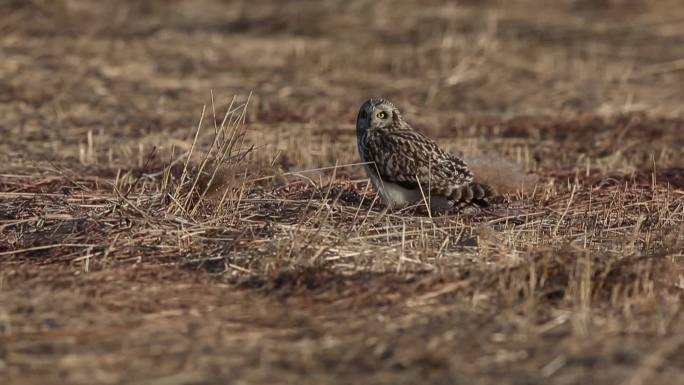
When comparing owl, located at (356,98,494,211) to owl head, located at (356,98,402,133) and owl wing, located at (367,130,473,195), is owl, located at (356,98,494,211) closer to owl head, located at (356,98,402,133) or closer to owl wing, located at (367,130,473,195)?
owl wing, located at (367,130,473,195)

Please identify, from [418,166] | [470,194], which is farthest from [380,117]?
[470,194]

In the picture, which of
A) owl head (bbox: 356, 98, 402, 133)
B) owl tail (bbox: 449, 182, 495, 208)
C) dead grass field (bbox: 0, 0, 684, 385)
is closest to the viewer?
dead grass field (bbox: 0, 0, 684, 385)

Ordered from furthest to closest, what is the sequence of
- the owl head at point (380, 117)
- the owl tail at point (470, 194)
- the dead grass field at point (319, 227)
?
the owl head at point (380, 117) → the owl tail at point (470, 194) → the dead grass field at point (319, 227)

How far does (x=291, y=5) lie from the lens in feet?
59.2

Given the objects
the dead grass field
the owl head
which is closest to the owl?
the owl head

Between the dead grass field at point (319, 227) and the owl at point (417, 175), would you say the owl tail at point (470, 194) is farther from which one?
the dead grass field at point (319, 227)

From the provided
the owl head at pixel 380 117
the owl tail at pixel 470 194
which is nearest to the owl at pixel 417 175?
the owl tail at pixel 470 194

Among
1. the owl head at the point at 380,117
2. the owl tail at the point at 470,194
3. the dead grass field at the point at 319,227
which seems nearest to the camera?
the dead grass field at the point at 319,227

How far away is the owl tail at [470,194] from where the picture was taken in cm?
821

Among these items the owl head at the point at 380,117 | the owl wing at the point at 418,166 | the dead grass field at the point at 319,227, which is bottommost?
the dead grass field at the point at 319,227

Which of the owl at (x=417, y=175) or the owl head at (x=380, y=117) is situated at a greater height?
the owl head at (x=380, y=117)

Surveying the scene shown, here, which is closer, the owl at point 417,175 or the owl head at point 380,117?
the owl at point 417,175

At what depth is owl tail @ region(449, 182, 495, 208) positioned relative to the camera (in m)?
8.21

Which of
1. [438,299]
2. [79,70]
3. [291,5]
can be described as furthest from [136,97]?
[438,299]
